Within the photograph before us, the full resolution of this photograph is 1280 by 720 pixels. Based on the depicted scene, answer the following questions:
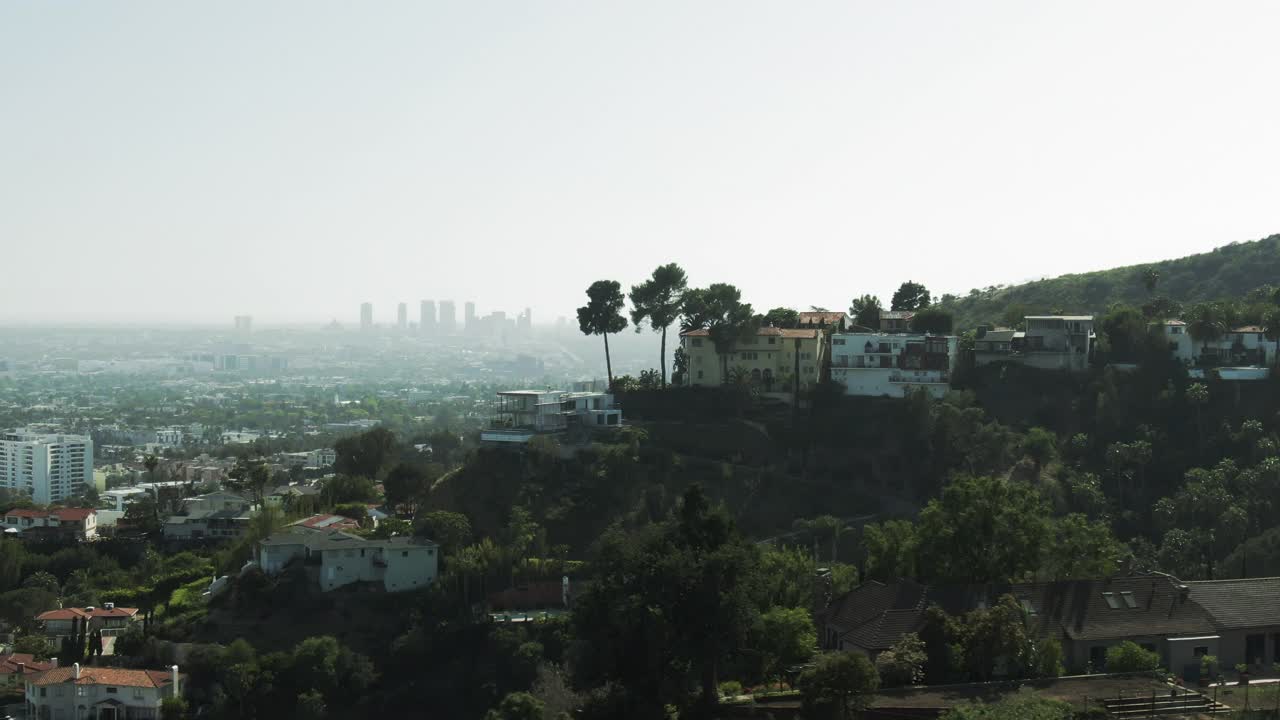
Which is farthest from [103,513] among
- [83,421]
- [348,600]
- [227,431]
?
[83,421]

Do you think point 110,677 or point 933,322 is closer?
point 110,677

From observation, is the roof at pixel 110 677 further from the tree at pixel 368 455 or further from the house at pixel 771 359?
the house at pixel 771 359

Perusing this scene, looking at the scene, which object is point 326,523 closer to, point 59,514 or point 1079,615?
point 59,514

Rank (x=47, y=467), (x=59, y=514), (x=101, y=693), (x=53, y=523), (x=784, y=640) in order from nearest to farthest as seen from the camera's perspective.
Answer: (x=784, y=640)
(x=101, y=693)
(x=53, y=523)
(x=59, y=514)
(x=47, y=467)

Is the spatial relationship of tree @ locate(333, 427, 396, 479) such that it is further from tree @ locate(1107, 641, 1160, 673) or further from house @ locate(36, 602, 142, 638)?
tree @ locate(1107, 641, 1160, 673)

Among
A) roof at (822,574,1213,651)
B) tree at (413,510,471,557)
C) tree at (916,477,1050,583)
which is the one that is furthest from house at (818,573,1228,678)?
tree at (413,510,471,557)

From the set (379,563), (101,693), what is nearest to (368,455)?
(379,563)
